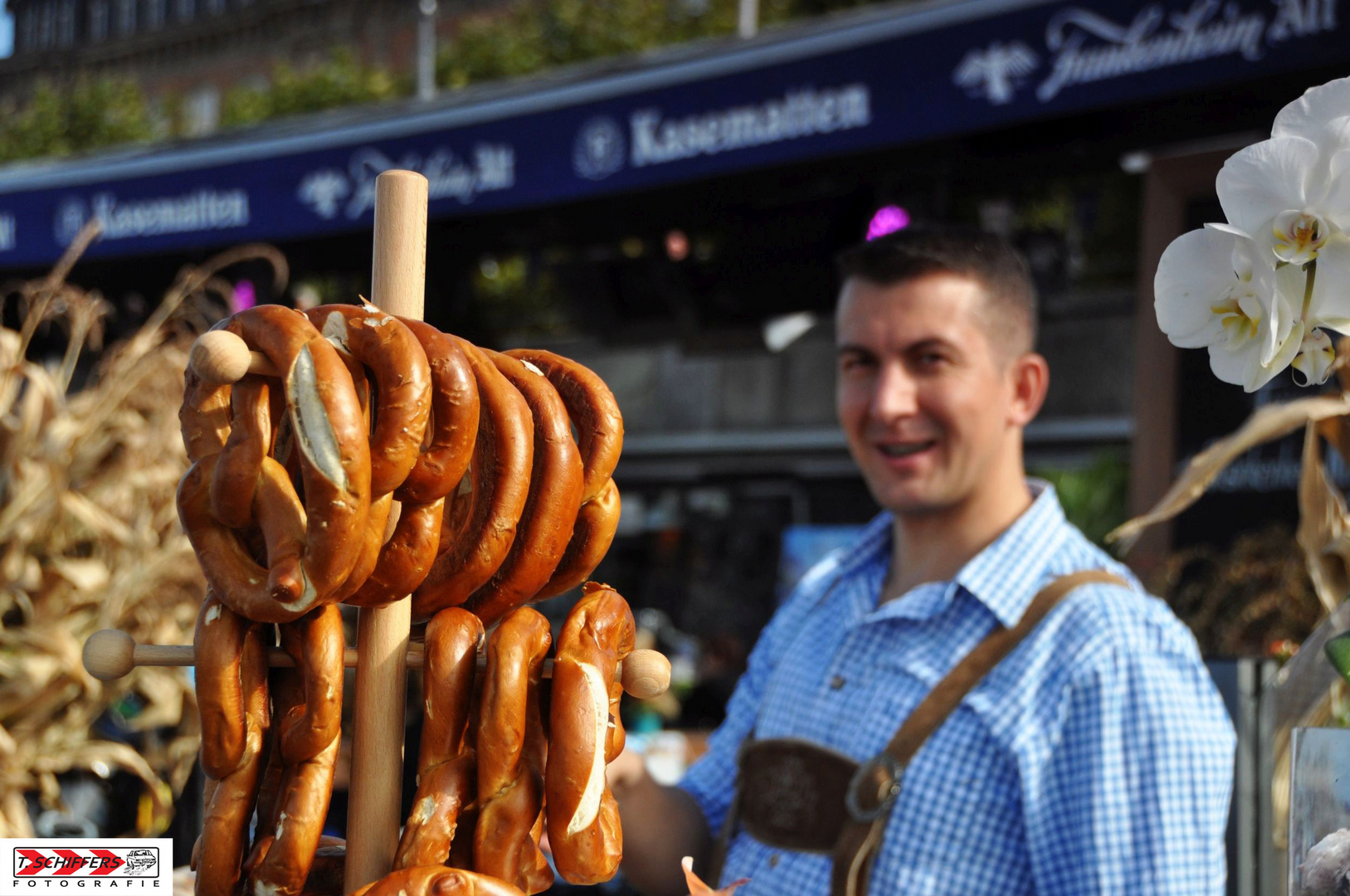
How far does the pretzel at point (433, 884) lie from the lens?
78 cm

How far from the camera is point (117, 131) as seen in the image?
16.2m

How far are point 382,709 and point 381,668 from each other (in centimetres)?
3

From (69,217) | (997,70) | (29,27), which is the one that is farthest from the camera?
(29,27)

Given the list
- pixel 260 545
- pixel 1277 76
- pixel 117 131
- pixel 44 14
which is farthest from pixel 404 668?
pixel 44 14

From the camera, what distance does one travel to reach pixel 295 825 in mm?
827

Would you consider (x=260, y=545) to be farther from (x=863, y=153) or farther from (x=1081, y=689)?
(x=863, y=153)

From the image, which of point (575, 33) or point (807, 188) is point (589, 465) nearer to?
point (807, 188)

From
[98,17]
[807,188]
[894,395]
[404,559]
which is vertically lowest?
[404,559]

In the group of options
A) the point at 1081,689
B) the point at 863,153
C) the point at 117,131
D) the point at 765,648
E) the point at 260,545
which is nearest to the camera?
the point at 260,545

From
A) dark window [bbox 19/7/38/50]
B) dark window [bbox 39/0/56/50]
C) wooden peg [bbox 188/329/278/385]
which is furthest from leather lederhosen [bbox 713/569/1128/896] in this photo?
dark window [bbox 19/7/38/50]

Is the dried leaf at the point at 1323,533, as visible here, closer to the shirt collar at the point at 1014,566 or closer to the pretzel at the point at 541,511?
the shirt collar at the point at 1014,566

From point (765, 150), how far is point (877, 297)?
1.17 m

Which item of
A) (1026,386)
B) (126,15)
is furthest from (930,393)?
(126,15)

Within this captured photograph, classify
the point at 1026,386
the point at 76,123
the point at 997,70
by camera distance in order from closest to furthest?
the point at 1026,386
the point at 997,70
the point at 76,123
